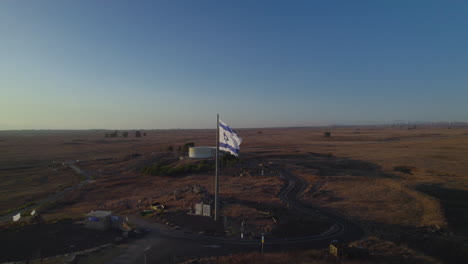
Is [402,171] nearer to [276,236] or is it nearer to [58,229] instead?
[276,236]

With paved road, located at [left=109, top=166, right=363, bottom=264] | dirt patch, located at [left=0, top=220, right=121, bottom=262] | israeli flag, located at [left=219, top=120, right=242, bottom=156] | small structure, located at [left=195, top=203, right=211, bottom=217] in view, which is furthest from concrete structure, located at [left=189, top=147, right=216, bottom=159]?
israeli flag, located at [left=219, top=120, right=242, bottom=156]

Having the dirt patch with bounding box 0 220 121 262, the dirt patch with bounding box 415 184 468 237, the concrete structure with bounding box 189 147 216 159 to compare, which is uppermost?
the concrete structure with bounding box 189 147 216 159

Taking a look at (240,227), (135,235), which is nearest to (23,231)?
(135,235)

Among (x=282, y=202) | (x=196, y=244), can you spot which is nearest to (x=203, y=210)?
(x=196, y=244)

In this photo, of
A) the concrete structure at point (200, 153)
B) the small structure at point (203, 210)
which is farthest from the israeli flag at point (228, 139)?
the concrete structure at point (200, 153)

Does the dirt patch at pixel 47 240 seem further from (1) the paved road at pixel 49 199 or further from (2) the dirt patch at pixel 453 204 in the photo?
(2) the dirt patch at pixel 453 204

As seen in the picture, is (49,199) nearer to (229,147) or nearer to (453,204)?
(229,147)

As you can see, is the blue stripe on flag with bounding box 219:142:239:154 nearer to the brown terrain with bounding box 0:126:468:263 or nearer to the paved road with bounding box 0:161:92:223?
the brown terrain with bounding box 0:126:468:263
